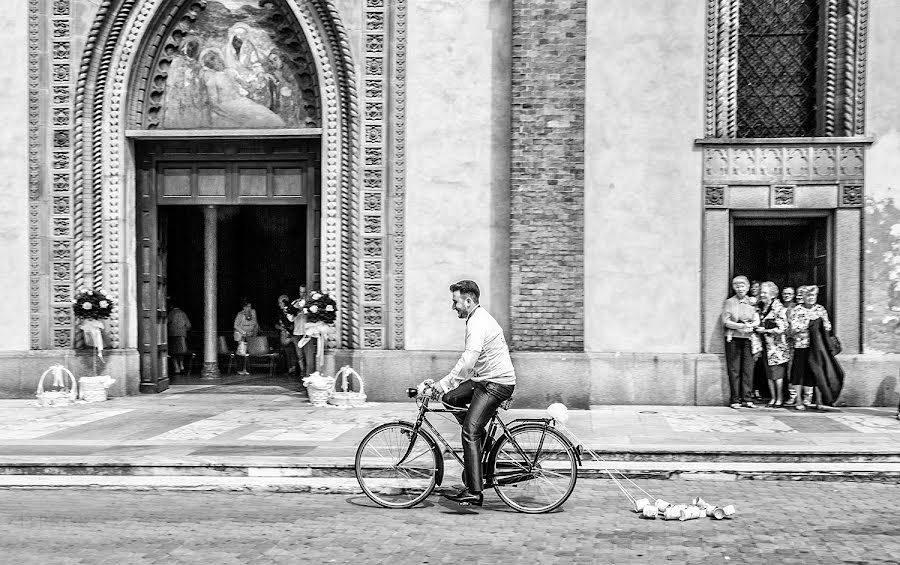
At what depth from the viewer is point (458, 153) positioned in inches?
556

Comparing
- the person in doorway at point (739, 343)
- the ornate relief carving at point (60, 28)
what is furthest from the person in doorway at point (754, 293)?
the ornate relief carving at point (60, 28)

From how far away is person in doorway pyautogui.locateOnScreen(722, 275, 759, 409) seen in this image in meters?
13.5

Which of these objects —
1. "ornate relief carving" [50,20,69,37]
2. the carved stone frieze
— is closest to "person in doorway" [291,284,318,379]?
"ornate relief carving" [50,20,69,37]

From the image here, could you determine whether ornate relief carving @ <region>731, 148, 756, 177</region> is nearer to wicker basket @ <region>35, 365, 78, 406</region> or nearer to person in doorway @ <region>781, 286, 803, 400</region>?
person in doorway @ <region>781, 286, 803, 400</region>

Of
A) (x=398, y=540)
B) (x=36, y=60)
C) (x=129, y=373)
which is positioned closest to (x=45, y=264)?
(x=129, y=373)

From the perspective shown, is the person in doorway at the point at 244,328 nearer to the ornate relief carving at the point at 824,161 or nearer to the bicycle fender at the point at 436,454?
the ornate relief carving at the point at 824,161

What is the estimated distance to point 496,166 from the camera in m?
14.1

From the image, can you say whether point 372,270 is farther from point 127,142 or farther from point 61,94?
point 61,94

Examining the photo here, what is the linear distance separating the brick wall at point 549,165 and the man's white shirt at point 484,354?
19.8 ft

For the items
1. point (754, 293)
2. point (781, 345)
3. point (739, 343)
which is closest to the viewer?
point (781, 345)

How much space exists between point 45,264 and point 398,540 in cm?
998

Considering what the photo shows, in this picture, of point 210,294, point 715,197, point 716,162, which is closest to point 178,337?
point 210,294

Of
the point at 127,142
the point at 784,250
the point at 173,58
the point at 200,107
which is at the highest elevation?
the point at 173,58

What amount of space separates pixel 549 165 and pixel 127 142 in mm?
Answer: 6514
